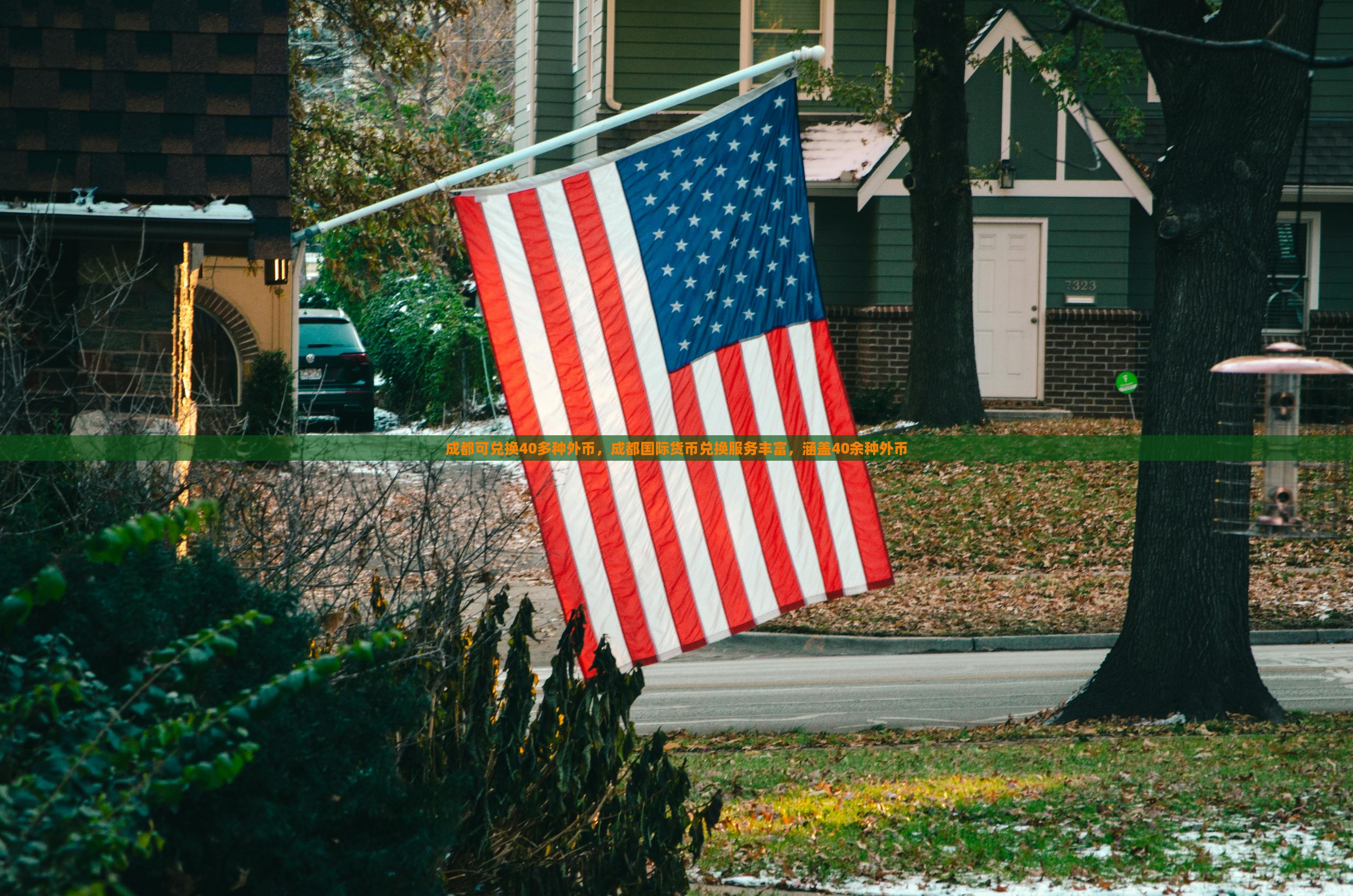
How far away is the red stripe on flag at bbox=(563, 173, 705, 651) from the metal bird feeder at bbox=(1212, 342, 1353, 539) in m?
3.20

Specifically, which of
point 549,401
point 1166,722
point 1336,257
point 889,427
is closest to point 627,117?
point 549,401

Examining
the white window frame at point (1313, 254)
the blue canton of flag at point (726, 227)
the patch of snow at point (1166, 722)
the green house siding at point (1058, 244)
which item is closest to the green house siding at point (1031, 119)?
the green house siding at point (1058, 244)

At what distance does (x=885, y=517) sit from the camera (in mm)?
17453

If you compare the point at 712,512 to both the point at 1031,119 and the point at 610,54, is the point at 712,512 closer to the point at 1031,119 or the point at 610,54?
the point at 1031,119

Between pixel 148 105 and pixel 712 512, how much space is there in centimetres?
387

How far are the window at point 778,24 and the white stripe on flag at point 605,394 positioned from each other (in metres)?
18.2

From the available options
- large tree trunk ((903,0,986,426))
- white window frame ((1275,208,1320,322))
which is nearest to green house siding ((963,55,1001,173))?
large tree trunk ((903,0,986,426))

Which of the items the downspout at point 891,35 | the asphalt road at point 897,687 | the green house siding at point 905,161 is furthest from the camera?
the downspout at point 891,35

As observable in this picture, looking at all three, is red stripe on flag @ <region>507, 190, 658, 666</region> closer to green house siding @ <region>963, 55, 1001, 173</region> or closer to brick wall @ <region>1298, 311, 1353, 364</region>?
green house siding @ <region>963, 55, 1001, 173</region>

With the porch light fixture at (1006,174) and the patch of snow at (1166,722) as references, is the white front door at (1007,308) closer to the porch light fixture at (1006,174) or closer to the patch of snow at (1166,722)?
the porch light fixture at (1006,174)

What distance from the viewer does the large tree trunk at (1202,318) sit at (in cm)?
906

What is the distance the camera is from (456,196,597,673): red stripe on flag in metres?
5.53

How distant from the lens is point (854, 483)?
6117 mm

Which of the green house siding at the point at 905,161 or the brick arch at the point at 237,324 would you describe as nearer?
the brick arch at the point at 237,324
